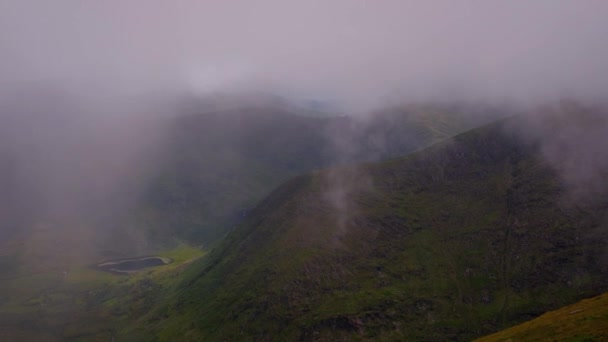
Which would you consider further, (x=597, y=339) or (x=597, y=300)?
(x=597, y=300)

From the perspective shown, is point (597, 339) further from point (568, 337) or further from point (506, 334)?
point (506, 334)

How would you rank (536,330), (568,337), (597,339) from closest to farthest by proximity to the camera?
(597,339) < (568,337) < (536,330)

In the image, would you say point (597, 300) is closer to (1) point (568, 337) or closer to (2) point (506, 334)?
(2) point (506, 334)

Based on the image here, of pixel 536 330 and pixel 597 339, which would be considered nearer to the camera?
pixel 597 339

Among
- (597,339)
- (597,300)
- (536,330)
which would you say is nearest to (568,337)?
(597,339)

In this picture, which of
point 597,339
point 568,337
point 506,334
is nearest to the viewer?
point 597,339

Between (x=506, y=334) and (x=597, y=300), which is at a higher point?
(x=597, y=300)

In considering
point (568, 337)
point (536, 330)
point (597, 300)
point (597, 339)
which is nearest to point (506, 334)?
point (536, 330)
